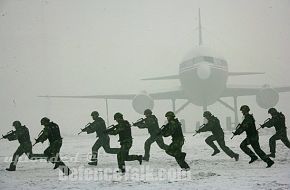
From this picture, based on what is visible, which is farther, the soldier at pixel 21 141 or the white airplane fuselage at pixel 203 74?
the white airplane fuselage at pixel 203 74

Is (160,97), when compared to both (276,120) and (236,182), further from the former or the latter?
(236,182)

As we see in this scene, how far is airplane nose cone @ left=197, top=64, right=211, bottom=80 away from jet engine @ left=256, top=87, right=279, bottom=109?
14.9ft

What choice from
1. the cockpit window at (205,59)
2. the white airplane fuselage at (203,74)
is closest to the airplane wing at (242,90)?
the white airplane fuselage at (203,74)

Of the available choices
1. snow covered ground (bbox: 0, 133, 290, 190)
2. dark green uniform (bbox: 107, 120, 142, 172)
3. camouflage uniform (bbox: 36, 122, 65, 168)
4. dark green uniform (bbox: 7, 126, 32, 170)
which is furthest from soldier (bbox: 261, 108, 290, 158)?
dark green uniform (bbox: 7, 126, 32, 170)

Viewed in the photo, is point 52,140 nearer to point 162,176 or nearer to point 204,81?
point 162,176

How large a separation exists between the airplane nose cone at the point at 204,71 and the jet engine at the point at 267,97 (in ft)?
14.9

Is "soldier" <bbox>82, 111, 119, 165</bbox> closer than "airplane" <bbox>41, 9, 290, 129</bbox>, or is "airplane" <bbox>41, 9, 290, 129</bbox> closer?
"soldier" <bbox>82, 111, 119, 165</bbox>

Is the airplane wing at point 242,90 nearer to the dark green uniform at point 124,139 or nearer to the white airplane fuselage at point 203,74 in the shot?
the white airplane fuselage at point 203,74

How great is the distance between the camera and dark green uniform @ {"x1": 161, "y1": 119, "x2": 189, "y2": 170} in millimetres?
8930

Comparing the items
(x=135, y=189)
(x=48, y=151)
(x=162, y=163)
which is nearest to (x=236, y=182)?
(x=135, y=189)

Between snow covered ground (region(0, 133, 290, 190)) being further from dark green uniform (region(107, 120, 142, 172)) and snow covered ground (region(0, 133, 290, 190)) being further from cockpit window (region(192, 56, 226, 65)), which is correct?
cockpit window (region(192, 56, 226, 65))

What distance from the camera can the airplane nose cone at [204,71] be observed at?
2675 cm

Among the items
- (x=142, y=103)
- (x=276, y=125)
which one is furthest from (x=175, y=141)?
(x=142, y=103)

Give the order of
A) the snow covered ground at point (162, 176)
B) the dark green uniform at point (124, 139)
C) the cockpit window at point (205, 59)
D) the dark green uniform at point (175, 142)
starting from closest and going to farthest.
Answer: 1. the snow covered ground at point (162, 176)
2. the dark green uniform at point (175, 142)
3. the dark green uniform at point (124, 139)
4. the cockpit window at point (205, 59)
